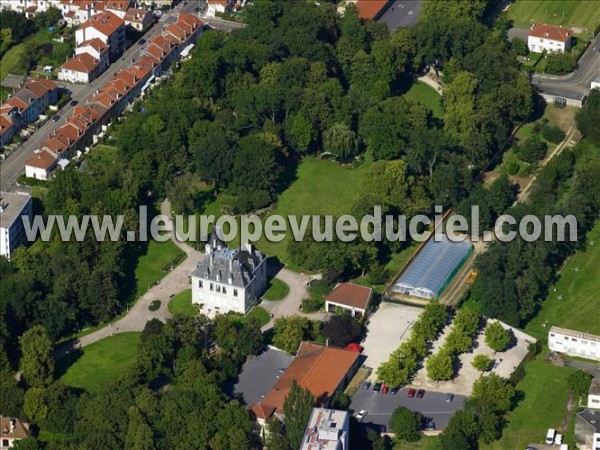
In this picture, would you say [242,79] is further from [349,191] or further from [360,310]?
[360,310]

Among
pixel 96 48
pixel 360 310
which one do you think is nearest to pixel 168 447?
pixel 360 310

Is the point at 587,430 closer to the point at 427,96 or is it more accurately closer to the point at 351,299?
the point at 351,299

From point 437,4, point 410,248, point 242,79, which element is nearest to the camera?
point 410,248

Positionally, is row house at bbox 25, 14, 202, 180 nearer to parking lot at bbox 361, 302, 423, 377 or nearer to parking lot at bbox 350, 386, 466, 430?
parking lot at bbox 361, 302, 423, 377

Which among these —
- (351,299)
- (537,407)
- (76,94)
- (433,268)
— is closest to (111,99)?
(76,94)

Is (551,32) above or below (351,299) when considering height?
below
